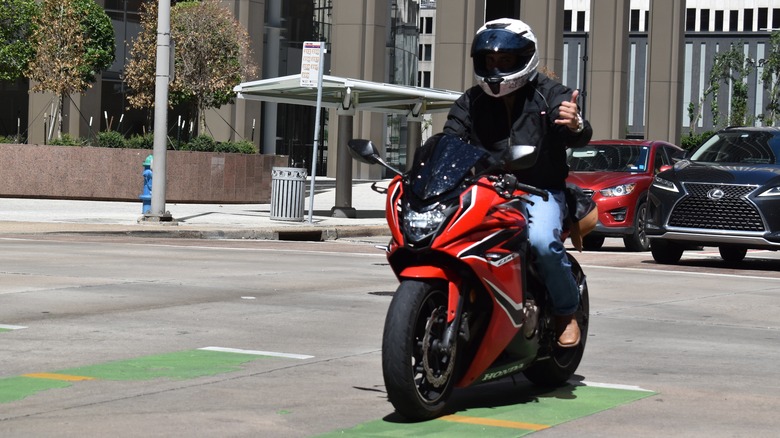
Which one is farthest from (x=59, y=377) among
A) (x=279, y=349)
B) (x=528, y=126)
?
(x=528, y=126)

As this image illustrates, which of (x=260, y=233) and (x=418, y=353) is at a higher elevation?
(x=418, y=353)

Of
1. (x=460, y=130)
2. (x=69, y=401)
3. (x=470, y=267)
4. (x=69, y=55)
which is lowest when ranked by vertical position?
(x=69, y=401)

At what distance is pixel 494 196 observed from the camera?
609 centimetres

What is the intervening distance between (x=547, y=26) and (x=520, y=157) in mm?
52243

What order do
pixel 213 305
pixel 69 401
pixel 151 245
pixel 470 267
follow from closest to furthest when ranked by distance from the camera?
pixel 470 267
pixel 69 401
pixel 213 305
pixel 151 245

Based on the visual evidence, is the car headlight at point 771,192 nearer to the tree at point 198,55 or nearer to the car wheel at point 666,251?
the car wheel at point 666,251

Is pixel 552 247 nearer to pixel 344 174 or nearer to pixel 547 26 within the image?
pixel 344 174

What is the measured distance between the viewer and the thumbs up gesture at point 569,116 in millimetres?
6492

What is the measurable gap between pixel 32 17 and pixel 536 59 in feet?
99.6

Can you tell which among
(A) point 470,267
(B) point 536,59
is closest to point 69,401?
(A) point 470,267

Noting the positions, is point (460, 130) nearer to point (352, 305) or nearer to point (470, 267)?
point (470, 267)

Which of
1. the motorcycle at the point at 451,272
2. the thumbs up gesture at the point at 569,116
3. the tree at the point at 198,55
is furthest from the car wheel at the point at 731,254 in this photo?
the tree at the point at 198,55

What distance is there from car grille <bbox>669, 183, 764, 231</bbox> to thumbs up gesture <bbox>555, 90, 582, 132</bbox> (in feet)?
32.5

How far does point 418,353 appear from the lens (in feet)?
A: 19.5
